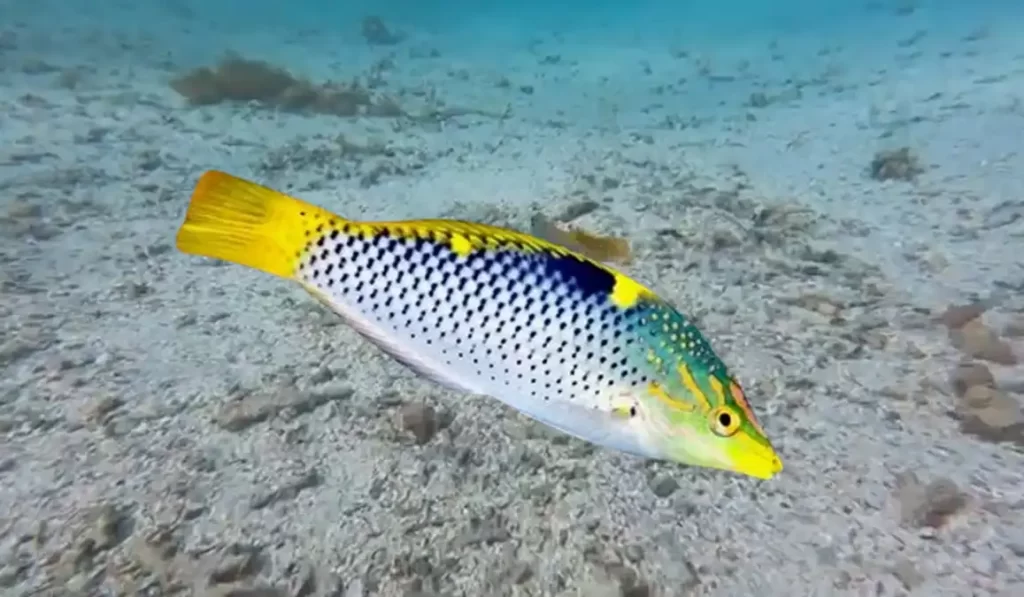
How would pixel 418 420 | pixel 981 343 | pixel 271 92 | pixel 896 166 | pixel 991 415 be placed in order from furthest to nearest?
pixel 271 92 → pixel 896 166 → pixel 981 343 → pixel 418 420 → pixel 991 415

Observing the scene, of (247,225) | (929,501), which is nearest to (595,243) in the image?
(929,501)

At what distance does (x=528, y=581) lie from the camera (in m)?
2.13

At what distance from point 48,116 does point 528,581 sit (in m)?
6.57

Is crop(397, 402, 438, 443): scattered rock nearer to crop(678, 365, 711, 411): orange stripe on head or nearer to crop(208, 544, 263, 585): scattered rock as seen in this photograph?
crop(208, 544, 263, 585): scattered rock

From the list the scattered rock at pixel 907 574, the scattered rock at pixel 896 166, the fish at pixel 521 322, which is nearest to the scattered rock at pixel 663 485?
the scattered rock at pixel 907 574

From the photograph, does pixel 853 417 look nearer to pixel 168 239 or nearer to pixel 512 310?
pixel 512 310

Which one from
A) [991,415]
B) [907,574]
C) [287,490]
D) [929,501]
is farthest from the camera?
[991,415]

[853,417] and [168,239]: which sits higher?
[853,417]

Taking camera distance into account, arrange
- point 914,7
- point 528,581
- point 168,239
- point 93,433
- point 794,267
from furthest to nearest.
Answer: point 914,7, point 168,239, point 794,267, point 93,433, point 528,581

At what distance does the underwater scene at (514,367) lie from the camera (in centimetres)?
132

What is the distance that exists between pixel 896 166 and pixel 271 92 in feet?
22.5

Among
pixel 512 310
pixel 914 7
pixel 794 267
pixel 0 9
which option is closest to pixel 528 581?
pixel 512 310

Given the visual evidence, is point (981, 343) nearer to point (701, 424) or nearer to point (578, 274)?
point (701, 424)

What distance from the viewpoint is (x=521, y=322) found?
1300mm
